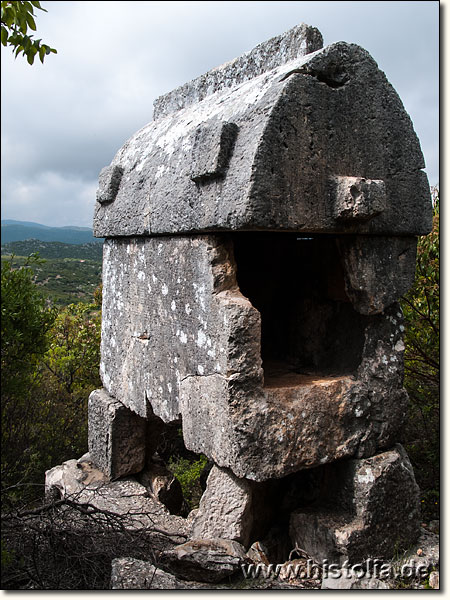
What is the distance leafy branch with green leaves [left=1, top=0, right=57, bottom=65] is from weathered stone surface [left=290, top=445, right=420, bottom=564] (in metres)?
3.09

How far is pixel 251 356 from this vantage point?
3193mm

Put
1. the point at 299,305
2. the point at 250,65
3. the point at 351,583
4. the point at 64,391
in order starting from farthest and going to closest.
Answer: the point at 64,391, the point at 299,305, the point at 250,65, the point at 351,583

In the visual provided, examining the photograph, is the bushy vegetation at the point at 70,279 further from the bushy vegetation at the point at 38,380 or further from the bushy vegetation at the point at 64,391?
the bushy vegetation at the point at 64,391

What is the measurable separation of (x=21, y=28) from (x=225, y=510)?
2.98m

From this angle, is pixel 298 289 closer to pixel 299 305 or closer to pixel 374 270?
pixel 299 305

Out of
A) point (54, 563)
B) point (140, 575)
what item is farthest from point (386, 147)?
point (54, 563)

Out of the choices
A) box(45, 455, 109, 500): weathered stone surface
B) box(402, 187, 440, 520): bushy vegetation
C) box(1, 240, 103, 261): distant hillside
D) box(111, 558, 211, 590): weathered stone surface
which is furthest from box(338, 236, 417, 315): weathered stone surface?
box(1, 240, 103, 261): distant hillside

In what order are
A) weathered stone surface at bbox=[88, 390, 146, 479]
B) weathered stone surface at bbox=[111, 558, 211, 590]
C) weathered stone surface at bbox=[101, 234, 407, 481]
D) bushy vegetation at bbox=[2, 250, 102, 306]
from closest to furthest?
weathered stone surface at bbox=[111, 558, 211, 590]
weathered stone surface at bbox=[101, 234, 407, 481]
weathered stone surface at bbox=[88, 390, 146, 479]
bushy vegetation at bbox=[2, 250, 102, 306]

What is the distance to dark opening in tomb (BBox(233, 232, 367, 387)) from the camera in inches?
156

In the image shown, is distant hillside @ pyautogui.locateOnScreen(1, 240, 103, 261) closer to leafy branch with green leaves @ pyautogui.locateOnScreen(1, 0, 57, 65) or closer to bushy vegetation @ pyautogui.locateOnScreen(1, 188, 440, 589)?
bushy vegetation @ pyautogui.locateOnScreen(1, 188, 440, 589)

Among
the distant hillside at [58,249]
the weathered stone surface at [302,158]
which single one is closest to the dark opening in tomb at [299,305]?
the weathered stone surface at [302,158]

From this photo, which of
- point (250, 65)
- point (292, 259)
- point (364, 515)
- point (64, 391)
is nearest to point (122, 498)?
point (364, 515)

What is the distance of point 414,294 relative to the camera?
548 centimetres

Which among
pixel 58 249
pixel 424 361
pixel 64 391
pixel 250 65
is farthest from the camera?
pixel 58 249
